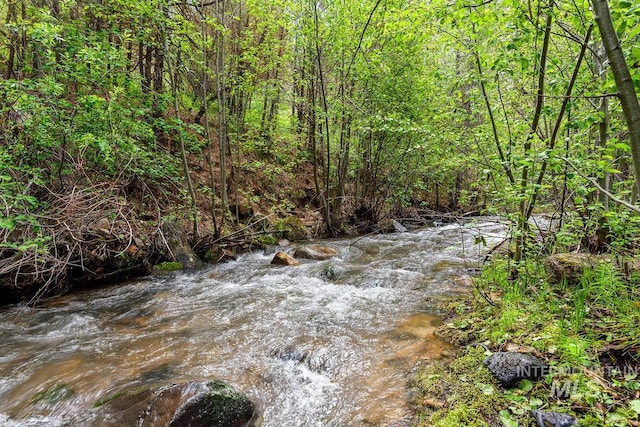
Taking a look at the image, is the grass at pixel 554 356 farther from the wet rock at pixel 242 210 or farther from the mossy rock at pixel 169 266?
the wet rock at pixel 242 210

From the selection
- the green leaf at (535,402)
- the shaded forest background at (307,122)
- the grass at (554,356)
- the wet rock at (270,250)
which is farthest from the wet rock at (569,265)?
the wet rock at (270,250)

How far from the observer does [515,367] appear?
8.65 feet

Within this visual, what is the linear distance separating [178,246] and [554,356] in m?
7.43

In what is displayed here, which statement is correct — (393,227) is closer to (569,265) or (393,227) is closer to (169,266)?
(169,266)

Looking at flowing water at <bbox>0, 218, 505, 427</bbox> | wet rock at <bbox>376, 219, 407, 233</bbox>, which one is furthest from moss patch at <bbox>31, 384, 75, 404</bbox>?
wet rock at <bbox>376, 219, 407, 233</bbox>

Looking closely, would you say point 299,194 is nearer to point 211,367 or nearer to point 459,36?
point 459,36

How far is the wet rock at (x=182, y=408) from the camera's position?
8.33ft

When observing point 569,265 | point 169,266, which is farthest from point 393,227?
point 569,265

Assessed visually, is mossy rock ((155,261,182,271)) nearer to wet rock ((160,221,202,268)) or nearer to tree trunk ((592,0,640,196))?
wet rock ((160,221,202,268))

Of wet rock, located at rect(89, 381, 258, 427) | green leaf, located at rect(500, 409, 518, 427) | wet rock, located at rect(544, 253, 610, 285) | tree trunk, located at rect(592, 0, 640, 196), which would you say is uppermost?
tree trunk, located at rect(592, 0, 640, 196)

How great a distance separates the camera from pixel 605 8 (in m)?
1.64

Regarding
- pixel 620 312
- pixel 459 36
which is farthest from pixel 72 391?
pixel 459 36

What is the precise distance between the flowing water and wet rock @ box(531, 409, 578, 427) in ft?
2.89

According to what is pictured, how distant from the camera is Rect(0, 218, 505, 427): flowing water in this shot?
9.65ft
